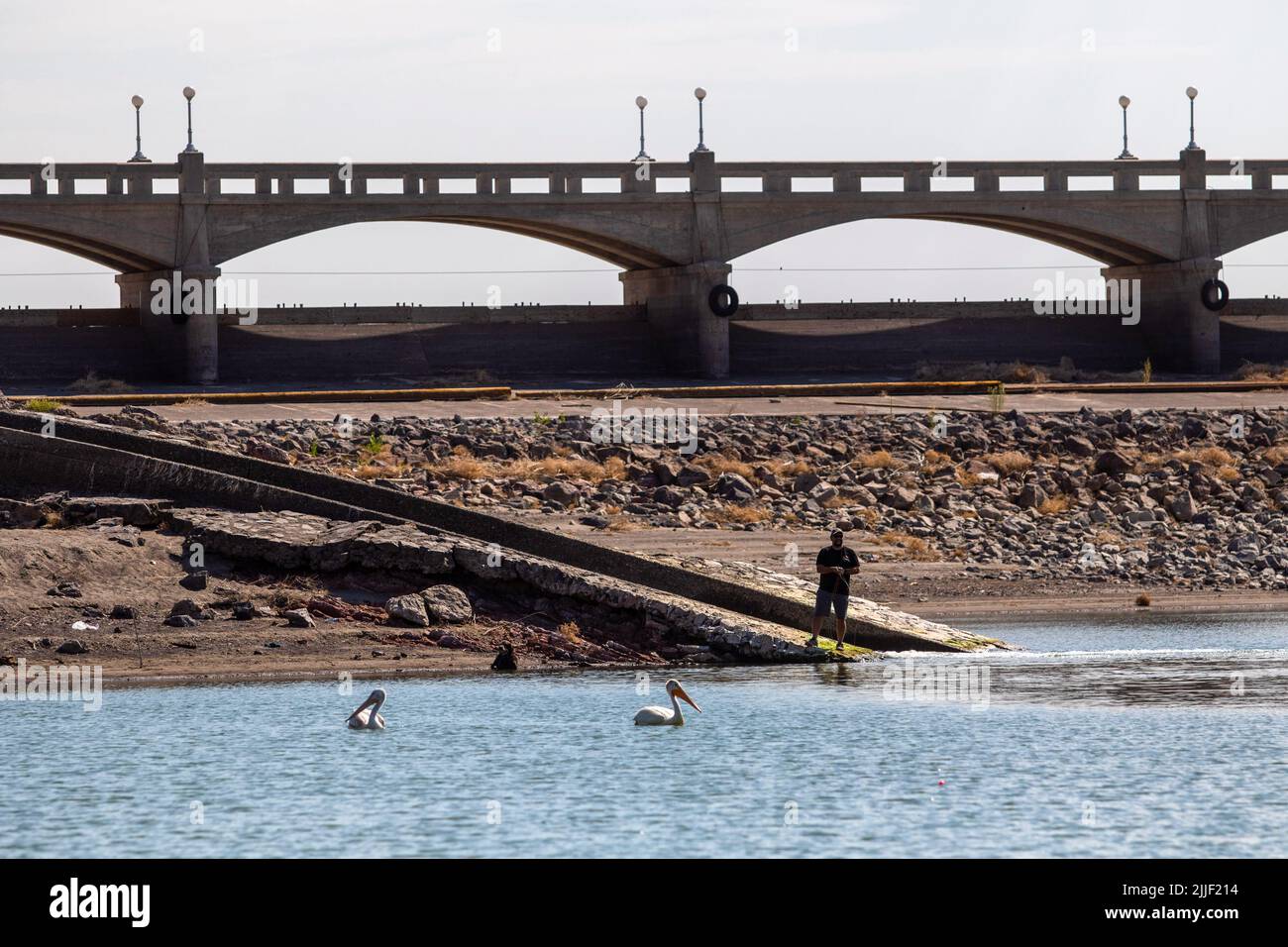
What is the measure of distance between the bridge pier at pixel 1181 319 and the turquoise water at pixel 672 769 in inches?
1456

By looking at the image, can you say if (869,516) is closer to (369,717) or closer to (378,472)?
(378,472)

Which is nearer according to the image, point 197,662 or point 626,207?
point 197,662

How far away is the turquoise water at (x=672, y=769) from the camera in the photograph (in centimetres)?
1407

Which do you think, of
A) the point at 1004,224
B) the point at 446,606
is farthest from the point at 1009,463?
the point at 1004,224

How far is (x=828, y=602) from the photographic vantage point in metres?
22.9

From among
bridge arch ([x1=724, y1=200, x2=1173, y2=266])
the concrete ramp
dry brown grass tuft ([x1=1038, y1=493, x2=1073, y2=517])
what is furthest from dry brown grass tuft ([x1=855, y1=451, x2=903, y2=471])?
bridge arch ([x1=724, y1=200, x2=1173, y2=266])

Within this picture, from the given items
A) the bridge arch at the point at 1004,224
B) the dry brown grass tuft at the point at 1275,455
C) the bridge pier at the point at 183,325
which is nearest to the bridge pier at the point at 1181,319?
the bridge arch at the point at 1004,224

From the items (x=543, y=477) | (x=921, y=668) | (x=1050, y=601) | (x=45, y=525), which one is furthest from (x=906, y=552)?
(x=45, y=525)

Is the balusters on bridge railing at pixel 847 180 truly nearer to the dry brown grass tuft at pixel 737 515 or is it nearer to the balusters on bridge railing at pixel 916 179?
the balusters on bridge railing at pixel 916 179

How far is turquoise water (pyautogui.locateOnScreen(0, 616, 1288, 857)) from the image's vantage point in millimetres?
14070

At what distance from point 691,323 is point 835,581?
3059 cm
